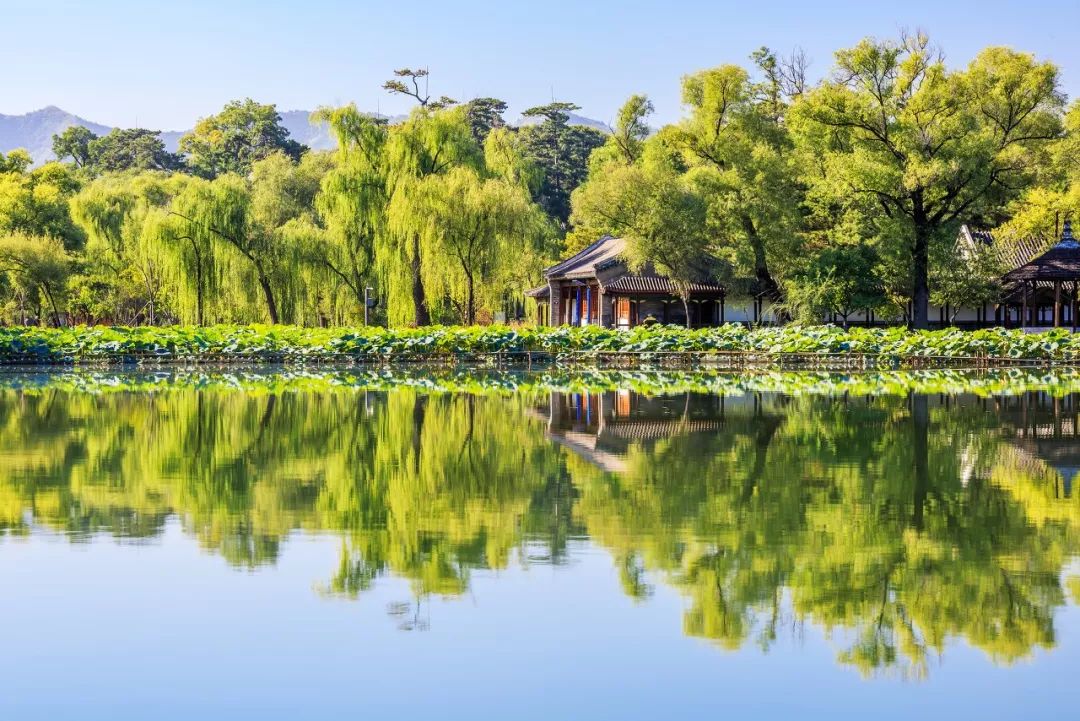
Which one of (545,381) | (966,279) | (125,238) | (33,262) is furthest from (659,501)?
(125,238)

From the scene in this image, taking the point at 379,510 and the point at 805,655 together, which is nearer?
the point at 805,655

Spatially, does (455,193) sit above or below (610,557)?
above

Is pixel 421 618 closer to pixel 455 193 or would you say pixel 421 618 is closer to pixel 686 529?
pixel 686 529

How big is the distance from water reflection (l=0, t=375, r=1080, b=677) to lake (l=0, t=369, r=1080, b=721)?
32 mm

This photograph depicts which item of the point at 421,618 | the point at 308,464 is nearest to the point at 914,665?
the point at 421,618

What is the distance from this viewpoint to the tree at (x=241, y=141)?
6850 centimetres

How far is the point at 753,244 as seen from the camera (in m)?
35.8

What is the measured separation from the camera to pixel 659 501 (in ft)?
28.7

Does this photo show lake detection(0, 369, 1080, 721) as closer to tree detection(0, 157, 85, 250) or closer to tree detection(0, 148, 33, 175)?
tree detection(0, 157, 85, 250)

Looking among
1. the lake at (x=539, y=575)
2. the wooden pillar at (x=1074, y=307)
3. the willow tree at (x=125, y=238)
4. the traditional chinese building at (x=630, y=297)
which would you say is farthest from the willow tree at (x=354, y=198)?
the lake at (x=539, y=575)

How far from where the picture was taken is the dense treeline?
32688mm

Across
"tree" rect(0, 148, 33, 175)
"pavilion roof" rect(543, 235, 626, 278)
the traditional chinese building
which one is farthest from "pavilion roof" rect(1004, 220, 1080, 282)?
"tree" rect(0, 148, 33, 175)

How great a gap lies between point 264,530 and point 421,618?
2.26 meters

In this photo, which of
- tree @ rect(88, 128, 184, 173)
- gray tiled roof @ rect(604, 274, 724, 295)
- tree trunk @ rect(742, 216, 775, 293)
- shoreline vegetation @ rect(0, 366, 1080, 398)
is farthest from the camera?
tree @ rect(88, 128, 184, 173)
